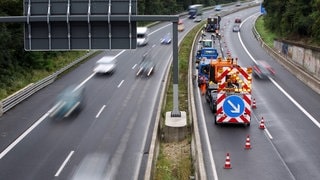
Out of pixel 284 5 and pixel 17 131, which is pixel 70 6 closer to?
pixel 17 131

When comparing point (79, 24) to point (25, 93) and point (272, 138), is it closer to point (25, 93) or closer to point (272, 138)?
point (25, 93)

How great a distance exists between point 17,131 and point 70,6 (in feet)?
24.0

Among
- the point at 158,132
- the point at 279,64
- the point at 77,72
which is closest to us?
the point at 158,132

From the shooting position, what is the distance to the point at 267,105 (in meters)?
31.9

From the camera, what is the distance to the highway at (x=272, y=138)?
757 inches

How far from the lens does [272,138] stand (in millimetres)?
24016

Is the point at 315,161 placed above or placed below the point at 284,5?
below

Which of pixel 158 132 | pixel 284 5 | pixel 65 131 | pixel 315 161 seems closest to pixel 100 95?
pixel 65 131

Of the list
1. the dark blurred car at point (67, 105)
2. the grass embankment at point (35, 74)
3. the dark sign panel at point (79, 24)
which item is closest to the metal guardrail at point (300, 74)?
the dark sign panel at point (79, 24)

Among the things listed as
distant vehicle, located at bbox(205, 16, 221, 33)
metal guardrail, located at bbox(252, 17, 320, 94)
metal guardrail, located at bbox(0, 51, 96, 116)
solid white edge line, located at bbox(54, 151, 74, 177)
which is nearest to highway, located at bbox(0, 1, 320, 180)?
solid white edge line, located at bbox(54, 151, 74, 177)

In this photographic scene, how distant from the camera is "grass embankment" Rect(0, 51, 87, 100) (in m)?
36.8

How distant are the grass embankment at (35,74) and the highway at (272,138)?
1387cm

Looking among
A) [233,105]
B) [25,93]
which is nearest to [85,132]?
[233,105]

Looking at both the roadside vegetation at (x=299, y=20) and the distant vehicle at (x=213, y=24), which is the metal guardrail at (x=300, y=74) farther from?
the distant vehicle at (x=213, y=24)
